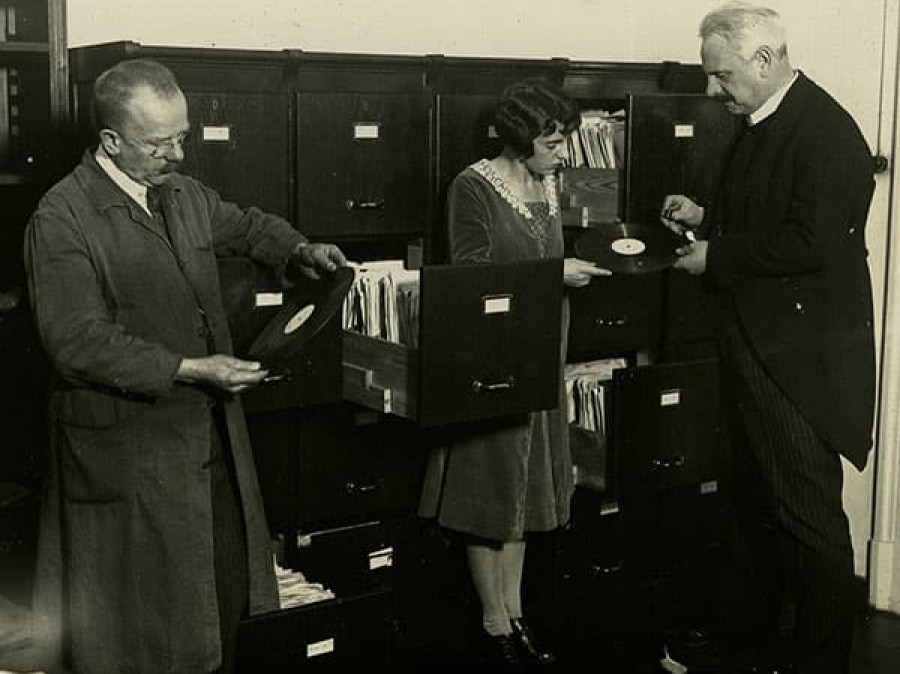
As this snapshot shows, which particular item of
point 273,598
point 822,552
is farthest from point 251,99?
point 822,552

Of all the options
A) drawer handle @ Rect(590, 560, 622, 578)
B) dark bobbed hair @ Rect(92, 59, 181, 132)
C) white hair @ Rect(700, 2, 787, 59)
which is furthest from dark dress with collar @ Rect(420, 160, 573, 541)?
dark bobbed hair @ Rect(92, 59, 181, 132)

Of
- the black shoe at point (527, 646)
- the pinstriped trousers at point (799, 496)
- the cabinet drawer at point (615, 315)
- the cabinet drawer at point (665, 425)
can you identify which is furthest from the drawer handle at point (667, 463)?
the black shoe at point (527, 646)

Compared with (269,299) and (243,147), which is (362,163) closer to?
(243,147)

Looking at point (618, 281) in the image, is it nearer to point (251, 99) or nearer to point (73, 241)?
point (251, 99)

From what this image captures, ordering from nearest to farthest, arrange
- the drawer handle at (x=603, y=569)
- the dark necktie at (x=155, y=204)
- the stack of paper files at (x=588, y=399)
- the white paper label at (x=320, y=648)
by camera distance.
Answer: the dark necktie at (x=155, y=204)
the white paper label at (x=320, y=648)
the stack of paper files at (x=588, y=399)
the drawer handle at (x=603, y=569)

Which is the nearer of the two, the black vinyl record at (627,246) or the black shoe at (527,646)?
the black vinyl record at (627,246)

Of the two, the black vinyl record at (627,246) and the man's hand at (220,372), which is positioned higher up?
the black vinyl record at (627,246)

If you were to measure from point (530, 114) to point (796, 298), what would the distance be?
82cm

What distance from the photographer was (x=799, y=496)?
334 centimetres

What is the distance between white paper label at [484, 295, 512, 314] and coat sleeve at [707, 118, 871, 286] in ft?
1.83

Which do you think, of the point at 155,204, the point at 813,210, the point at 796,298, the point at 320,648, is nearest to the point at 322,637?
the point at 320,648

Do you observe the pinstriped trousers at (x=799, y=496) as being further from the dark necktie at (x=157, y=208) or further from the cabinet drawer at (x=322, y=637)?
the dark necktie at (x=157, y=208)

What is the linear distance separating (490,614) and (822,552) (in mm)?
931

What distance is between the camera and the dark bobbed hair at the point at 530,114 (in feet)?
11.7
